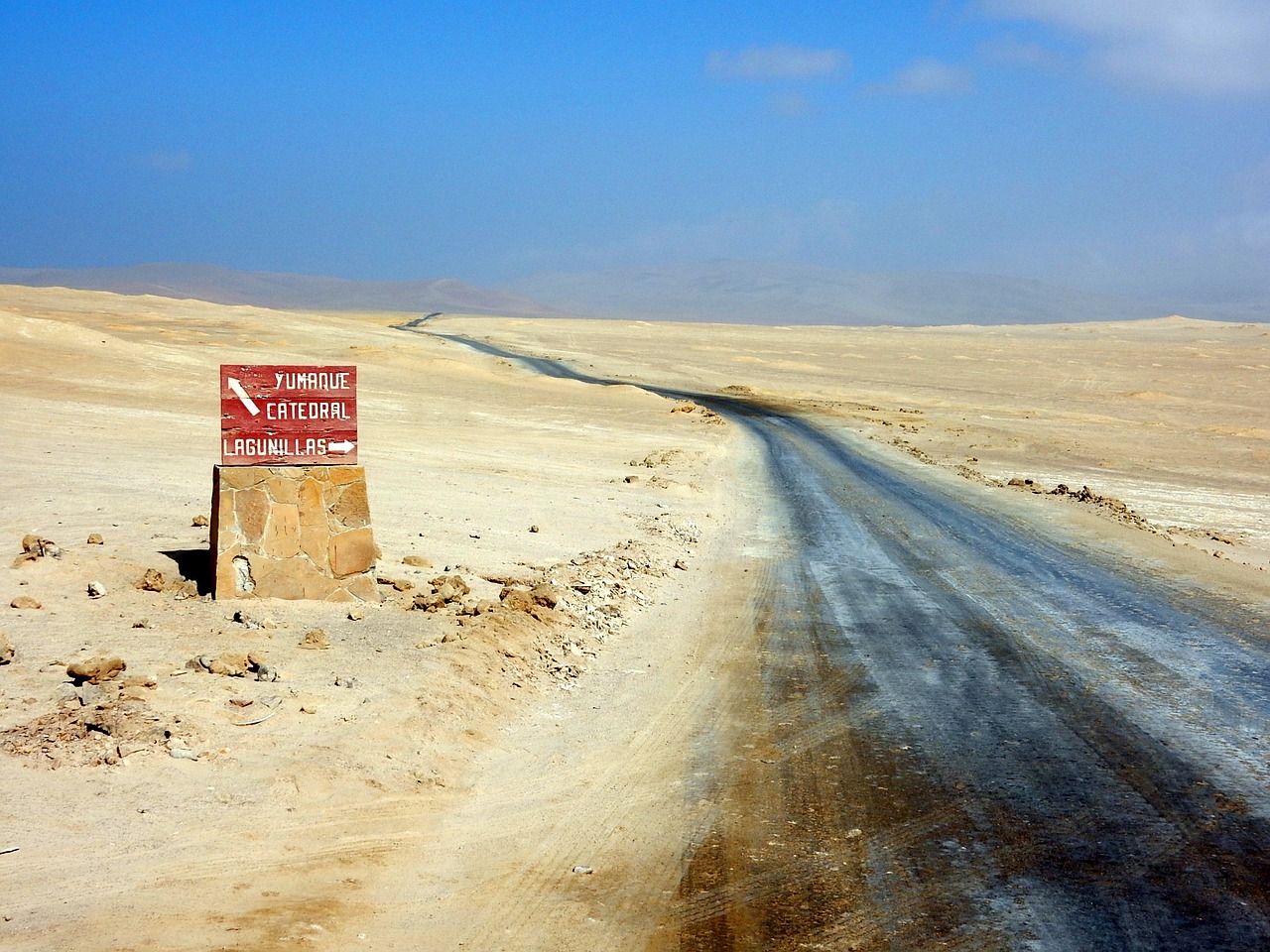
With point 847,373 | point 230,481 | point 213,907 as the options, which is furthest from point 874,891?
point 847,373

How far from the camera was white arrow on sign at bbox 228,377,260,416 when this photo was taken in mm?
9711

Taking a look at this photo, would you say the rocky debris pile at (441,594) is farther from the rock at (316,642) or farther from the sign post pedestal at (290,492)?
the rock at (316,642)

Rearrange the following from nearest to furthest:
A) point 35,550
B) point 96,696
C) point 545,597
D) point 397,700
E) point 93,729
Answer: point 93,729, point 96,696, point 397,700, point 35,550, point 545,597

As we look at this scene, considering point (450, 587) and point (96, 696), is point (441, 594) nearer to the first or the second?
point (450, 587)

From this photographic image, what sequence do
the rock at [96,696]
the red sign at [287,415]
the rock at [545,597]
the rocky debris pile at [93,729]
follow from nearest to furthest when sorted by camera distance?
1. the rocky debris pile at [93,729]
2. the rock at [96,696]
3. the red sign at [287,415]
4. the rock at [545,597]

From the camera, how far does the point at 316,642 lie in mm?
8742

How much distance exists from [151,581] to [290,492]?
137 cm

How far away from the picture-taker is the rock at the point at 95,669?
7.20 meters

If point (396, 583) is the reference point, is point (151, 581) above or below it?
above

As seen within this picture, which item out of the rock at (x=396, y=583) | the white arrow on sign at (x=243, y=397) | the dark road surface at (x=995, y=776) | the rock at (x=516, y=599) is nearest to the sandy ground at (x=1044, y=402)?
the dark road surface at (x=995, y=776)

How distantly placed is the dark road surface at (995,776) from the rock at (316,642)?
3342 millimetres

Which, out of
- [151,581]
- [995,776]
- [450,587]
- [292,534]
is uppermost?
[292,534]

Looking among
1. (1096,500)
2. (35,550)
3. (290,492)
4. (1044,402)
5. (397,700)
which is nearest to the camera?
(397,700)

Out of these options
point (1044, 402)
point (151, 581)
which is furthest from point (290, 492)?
point (1044, 402)
